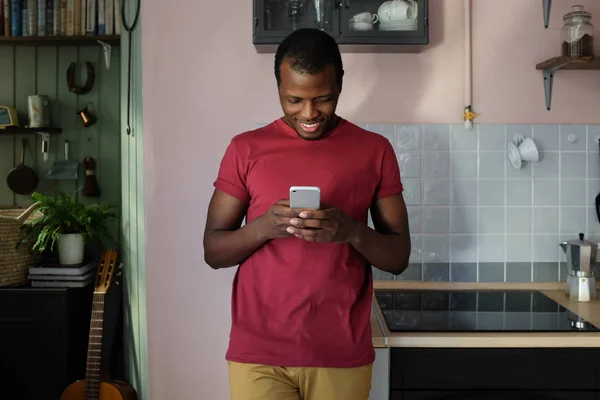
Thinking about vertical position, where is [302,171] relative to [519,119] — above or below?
below

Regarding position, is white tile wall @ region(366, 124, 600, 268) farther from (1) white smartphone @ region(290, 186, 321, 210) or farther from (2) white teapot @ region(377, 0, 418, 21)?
(1) white smartphone @ region(290, 186, 321, 210)

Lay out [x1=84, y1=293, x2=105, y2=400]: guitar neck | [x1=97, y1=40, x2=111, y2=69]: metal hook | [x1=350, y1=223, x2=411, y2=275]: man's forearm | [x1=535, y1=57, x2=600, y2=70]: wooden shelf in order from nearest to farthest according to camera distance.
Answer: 1. [x1=350, y1=223, x2=411, y2=275]: man's forearm
2. [x1=535, y1=57, x2=600, y2=70]: wooden shelf
3. [x1=84, y1=293, x2=105, y2=400]: guitar neck
4. [x1=97, y1=40, x2=111, y2=69]: metal hook

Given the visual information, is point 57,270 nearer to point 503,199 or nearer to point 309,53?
point 309,53

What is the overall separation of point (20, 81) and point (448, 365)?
2.33 m

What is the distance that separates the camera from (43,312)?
2367 mm

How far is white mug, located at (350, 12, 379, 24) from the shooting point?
6.59ft

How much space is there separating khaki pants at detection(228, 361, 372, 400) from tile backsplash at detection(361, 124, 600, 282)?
35.2 inches

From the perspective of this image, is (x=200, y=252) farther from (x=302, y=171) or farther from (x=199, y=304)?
(x=302, y=171)

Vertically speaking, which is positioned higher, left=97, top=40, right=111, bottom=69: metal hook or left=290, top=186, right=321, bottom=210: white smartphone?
left=97, top=40, right=111, bottom=69: metal hook

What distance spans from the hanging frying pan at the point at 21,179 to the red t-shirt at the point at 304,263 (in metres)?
1.75

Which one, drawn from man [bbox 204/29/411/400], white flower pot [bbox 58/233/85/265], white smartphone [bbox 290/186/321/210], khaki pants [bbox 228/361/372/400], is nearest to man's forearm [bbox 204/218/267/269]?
man [bbox 204/29/411/400]

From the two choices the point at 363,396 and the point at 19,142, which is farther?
the point at 19,142

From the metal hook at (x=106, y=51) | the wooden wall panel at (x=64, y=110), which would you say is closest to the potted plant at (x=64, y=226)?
the wooden wall panel at (x=64, y=110)

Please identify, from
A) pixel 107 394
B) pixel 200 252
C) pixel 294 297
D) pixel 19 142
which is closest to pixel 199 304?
pixel 200 252
